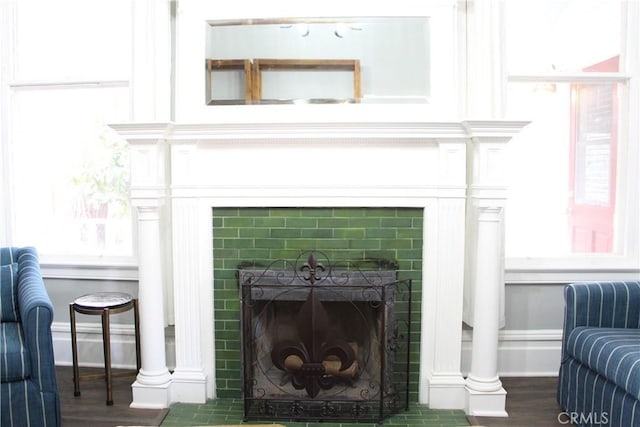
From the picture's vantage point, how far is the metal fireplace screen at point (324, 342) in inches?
107

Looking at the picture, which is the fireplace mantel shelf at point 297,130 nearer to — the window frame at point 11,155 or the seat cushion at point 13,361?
the window frame at point 11,155

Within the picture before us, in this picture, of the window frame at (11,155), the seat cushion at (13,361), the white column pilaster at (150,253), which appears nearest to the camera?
the seat cushion at (13,361)

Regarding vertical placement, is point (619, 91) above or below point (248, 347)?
above

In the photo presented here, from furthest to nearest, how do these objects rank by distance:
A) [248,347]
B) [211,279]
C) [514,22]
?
1. [514,22]
2. [211,279]
3. [248,347]

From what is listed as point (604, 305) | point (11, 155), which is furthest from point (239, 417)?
point (11, 155)

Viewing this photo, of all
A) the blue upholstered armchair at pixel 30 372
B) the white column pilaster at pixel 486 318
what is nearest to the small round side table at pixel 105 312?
the blue upholstered armchair at pixel 30 372

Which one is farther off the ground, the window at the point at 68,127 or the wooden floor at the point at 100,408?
the window at the point at 68,127

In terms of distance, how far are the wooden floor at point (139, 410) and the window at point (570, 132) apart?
767 mm

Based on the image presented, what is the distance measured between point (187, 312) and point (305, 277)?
680mm

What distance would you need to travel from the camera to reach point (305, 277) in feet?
9.04

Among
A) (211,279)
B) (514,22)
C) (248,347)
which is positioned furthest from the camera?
(514,22)

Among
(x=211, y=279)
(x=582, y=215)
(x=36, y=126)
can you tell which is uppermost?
(x=36, y=126)

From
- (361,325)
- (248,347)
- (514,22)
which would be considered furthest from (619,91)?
(248,347)

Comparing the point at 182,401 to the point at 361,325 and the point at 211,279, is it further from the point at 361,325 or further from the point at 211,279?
the point at 361,325
